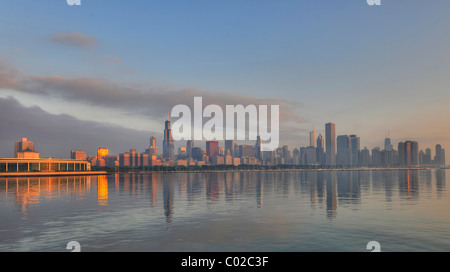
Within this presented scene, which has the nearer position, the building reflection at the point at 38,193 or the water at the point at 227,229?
the water at the point at 227,229

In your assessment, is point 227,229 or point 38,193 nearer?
point 227,229

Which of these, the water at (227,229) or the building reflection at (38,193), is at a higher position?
the water at (227,229)

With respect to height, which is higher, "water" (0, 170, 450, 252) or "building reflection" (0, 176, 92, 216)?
"water" (0, 170, 450, 252)

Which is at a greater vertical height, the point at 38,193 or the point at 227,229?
the point at 227,229

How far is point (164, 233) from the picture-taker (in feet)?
112

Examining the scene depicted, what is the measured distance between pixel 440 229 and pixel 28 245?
38.5 meters

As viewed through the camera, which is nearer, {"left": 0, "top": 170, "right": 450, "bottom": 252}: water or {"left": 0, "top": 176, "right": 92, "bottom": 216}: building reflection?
{"left": 0, "top": 170, "right": 450, "bottom": 252}: water
